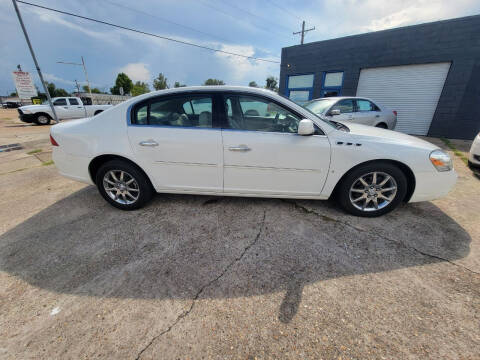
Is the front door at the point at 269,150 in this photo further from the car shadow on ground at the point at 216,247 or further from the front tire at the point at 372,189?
the car shadow on ground at the point at 216,247

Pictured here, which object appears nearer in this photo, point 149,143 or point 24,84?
point 149,143

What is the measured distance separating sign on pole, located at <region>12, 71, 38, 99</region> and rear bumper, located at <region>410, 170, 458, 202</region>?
59.0 ft

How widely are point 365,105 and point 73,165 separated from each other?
710cm

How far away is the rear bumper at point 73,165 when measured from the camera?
272 centimetres

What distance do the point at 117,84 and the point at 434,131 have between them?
7603cm

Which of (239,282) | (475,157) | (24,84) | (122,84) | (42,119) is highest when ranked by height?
Answer: (122,84)

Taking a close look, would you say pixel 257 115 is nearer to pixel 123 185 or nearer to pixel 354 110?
pixel 123 185

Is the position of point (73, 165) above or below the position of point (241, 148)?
below

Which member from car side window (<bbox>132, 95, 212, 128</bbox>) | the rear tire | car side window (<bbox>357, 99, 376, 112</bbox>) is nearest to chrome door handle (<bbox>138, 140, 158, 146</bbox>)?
car side window (<bbox>132, 95, 212, 128</bbox>)

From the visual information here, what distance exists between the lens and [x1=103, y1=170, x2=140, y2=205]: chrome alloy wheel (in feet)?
9.00

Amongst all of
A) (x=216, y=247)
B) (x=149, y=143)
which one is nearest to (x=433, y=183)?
(x=216, y=247)

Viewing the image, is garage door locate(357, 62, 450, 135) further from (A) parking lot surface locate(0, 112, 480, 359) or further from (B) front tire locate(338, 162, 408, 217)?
(B) front tire locate(338, 162, 408, 217)

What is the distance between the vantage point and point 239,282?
5.87 ft

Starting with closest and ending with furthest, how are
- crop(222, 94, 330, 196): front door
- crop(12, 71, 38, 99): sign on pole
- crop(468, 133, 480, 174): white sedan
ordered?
crop(222, 94, 330, 196): front door
crop(468, 133, 480, 174): white sedan
crop(12, 71, 38, 99): sign on pole
